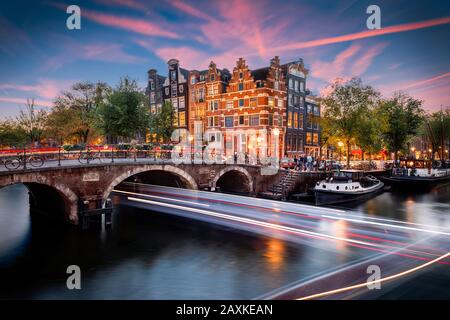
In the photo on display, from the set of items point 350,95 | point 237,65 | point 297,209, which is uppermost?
point 237,65

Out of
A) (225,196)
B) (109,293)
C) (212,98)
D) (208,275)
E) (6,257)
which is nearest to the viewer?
(109,293)

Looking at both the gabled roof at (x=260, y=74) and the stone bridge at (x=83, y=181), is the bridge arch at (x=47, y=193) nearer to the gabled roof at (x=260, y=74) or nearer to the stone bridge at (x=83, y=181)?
the stone bridge at (x=83, y=181)

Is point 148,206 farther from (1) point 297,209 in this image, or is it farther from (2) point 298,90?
(2) point 298,90

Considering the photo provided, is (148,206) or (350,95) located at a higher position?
(350,95)

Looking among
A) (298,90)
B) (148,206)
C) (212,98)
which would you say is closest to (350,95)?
(298,90)

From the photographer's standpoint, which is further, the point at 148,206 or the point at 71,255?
the point at 148,206

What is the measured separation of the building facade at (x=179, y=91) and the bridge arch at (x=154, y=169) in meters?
28.0

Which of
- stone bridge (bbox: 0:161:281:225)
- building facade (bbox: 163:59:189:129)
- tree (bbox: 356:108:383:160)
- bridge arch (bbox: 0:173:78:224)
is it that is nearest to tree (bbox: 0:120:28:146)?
building facade (bbox: 163:59:189:129)

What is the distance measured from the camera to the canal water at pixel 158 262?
11672 mm

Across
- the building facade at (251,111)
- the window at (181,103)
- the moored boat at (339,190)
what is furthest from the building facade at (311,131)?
the window at (181,103)

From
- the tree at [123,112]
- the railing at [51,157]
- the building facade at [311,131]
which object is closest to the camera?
the railing at [51,157]

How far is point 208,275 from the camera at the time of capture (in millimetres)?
13070

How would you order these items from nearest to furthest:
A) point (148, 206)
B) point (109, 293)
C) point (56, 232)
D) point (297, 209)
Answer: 1. point (109, 293)
2. point (297, 209)
3. point (56, 232)
4. point (148, 206)
